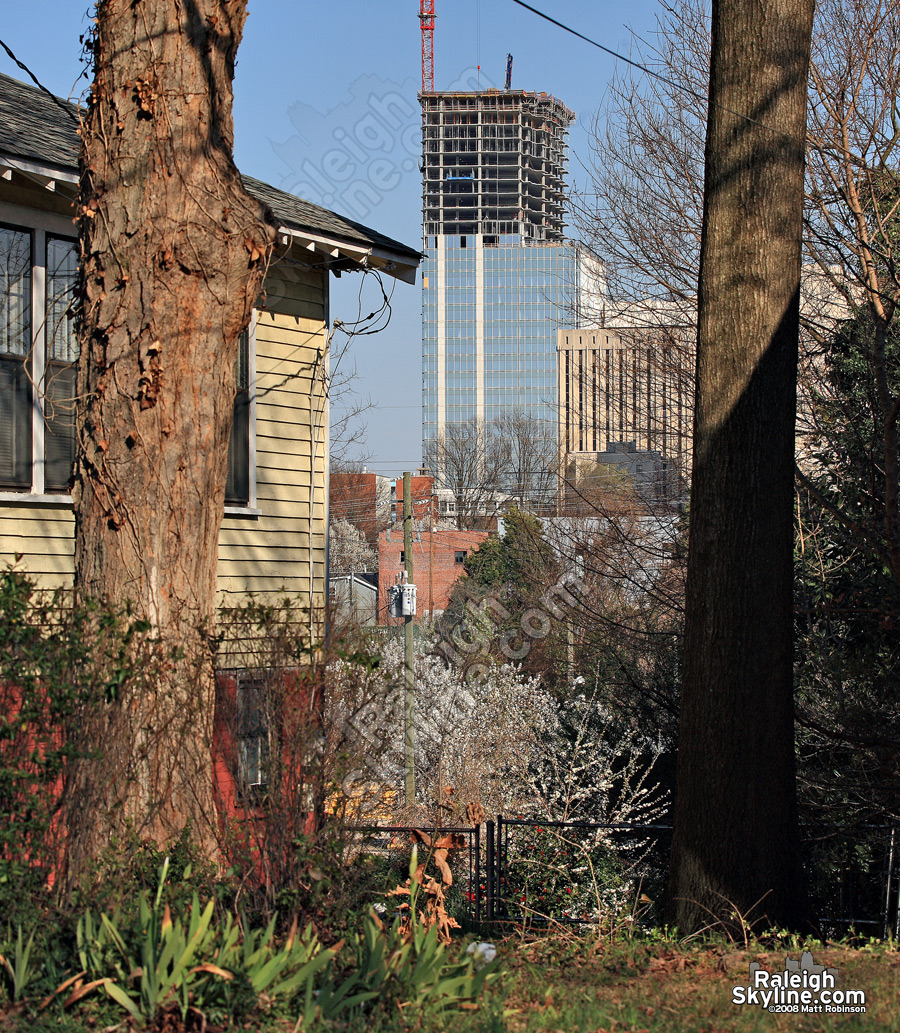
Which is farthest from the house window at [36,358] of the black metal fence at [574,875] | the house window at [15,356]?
the black metal fence at [574,875]

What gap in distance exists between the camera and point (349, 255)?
30.0 feet

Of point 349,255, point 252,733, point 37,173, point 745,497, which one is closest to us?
point 252,733

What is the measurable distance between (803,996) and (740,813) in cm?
134

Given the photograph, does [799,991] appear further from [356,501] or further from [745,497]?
[356,501]

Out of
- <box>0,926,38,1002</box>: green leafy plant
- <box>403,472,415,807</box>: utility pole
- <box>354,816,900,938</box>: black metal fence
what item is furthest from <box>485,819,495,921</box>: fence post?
<box>0,926,38,1002</box>: green leafy plant

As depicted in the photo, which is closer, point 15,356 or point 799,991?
point 799,991

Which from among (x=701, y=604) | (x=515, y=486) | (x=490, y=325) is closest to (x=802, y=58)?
(x=701, y=604)

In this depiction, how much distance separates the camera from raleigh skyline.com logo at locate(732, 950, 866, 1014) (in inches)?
163

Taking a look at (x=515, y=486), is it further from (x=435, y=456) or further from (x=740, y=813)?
(x=740, y=813)

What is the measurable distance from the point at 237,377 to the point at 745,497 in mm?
4868

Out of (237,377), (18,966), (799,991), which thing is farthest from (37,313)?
(799,991)

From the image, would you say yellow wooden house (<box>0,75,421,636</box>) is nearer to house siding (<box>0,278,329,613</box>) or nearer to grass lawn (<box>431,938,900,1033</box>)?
house siding (<box>0,278,329,613</box>)

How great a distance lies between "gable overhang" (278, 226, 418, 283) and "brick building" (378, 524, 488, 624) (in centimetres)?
4037

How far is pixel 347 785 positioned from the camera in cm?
484
